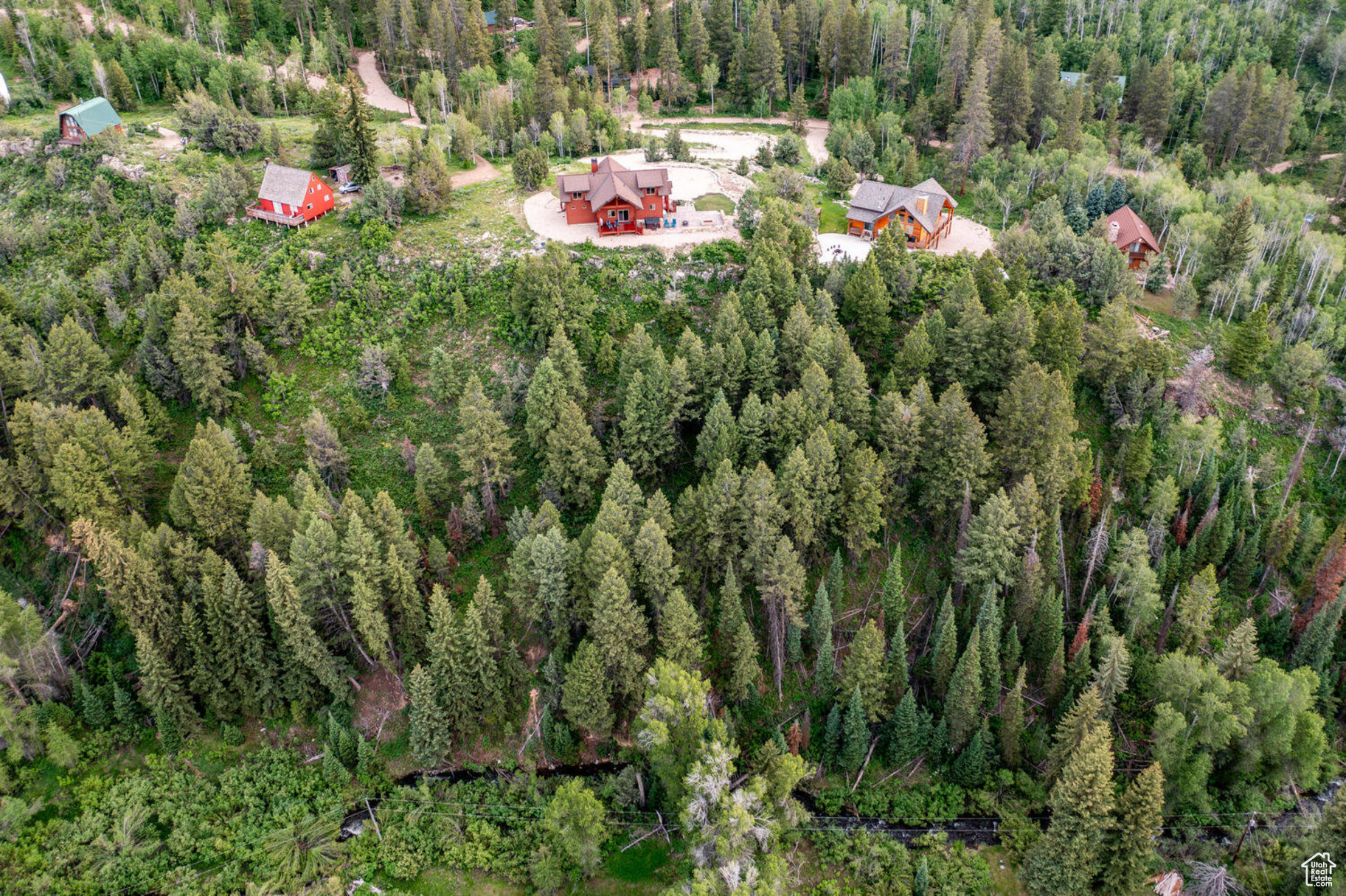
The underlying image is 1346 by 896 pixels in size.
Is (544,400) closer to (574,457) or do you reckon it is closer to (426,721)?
(574,457)

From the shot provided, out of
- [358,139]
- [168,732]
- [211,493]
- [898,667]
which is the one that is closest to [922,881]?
[898,667]

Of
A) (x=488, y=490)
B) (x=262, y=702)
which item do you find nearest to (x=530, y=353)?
(x=488, y=490)

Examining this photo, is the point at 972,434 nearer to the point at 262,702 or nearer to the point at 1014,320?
the point at 1014,320

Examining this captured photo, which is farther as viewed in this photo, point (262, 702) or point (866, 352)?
point (866, 352)

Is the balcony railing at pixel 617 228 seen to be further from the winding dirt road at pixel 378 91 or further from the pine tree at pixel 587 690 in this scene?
the pine tree at pixel 587 690

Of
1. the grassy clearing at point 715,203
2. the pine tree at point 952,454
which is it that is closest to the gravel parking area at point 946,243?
the grassy clearing at point 715,203

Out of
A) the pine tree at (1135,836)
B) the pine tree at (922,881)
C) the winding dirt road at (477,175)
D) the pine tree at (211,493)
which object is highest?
the winding dirt road at (477,175)

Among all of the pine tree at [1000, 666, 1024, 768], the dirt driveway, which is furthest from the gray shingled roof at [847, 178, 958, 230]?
the pine tree at [1000, 666, 1024, 768]
